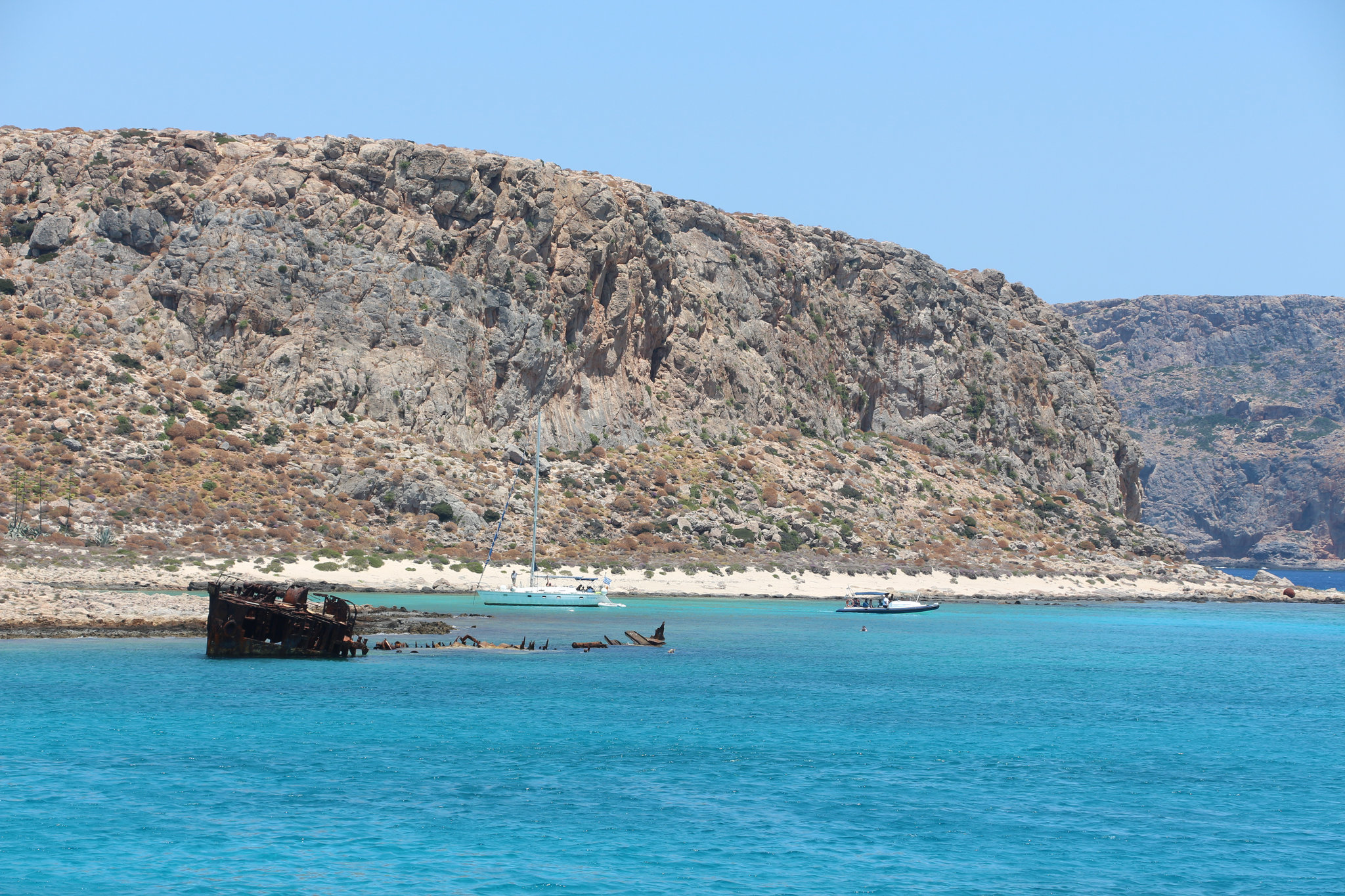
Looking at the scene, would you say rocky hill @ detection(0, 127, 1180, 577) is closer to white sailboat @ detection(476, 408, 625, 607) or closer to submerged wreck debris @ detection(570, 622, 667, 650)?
white sailboat @ detection(476, 408, 625, 607)

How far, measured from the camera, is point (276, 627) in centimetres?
5069

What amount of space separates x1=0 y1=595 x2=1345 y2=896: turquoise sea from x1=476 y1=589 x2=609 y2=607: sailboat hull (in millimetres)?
24585

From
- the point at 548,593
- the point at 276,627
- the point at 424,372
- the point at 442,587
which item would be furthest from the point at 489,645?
the point at 424,372

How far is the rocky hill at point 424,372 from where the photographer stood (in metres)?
86.1

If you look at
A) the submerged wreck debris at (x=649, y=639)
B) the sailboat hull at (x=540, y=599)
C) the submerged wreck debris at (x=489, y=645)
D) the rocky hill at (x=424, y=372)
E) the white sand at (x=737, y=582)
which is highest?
the rocky hill at (x=424, y=372)

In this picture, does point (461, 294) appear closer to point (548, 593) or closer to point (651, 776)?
point (548, 593)

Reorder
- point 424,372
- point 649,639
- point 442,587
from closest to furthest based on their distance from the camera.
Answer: point 649,639, point 442,587, point 424,372

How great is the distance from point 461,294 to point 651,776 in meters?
75.5

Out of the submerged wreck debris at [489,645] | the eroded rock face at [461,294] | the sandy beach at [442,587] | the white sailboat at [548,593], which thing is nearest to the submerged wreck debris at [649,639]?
the submerged wreck debris at [489,645]

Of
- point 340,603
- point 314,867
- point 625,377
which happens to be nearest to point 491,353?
point 625,377

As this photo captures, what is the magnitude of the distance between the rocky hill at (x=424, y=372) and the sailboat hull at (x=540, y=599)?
7720 mm

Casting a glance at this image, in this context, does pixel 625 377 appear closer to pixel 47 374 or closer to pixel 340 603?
pixel 47 374

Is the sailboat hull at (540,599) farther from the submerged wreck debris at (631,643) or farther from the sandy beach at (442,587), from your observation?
the submerged wreck debris at (631,643)

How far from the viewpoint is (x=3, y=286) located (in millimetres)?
92688
